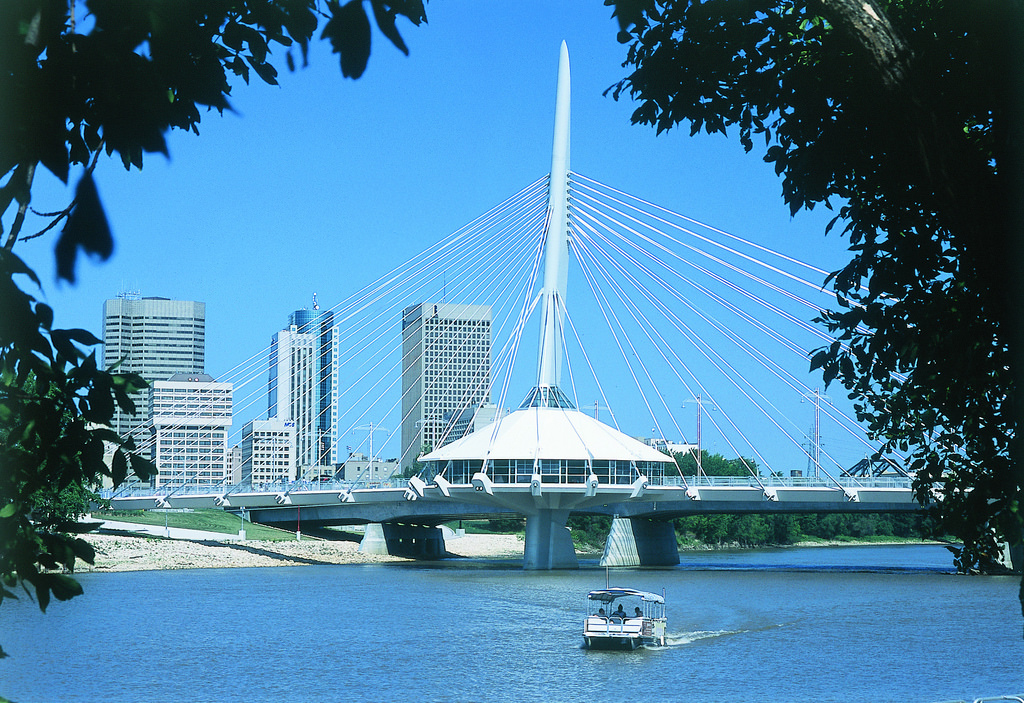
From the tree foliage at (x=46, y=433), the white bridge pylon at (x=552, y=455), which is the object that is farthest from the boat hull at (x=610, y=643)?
the tree foliage at (x=46, y=433)

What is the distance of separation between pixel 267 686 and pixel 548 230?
46179 mm

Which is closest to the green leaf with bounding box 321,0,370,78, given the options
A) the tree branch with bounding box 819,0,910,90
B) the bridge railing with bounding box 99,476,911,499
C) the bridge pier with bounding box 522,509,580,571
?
the tree branch with bounding box 819,0,910,90

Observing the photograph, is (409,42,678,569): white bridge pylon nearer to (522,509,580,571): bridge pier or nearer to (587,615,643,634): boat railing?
(522,509,580,571): bridge pier

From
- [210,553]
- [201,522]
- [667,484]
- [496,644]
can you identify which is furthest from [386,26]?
[201,522]

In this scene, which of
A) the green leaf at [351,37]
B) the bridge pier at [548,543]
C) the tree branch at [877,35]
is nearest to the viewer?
the green leaf at [351,37]

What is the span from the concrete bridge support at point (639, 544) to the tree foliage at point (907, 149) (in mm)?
77071

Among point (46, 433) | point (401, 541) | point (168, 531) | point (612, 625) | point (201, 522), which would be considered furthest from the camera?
point (201, 522)

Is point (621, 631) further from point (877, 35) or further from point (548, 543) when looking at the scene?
point (548, 543)

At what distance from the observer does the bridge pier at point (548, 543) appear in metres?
78.5

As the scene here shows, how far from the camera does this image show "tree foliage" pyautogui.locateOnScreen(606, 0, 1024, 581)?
19.9 feet

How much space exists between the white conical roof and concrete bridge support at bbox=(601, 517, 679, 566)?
9.99m

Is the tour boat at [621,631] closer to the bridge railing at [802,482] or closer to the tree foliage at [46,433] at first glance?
the bridge railing at [802,482]

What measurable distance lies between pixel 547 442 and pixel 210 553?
28758 mm

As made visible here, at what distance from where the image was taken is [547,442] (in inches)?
3002
